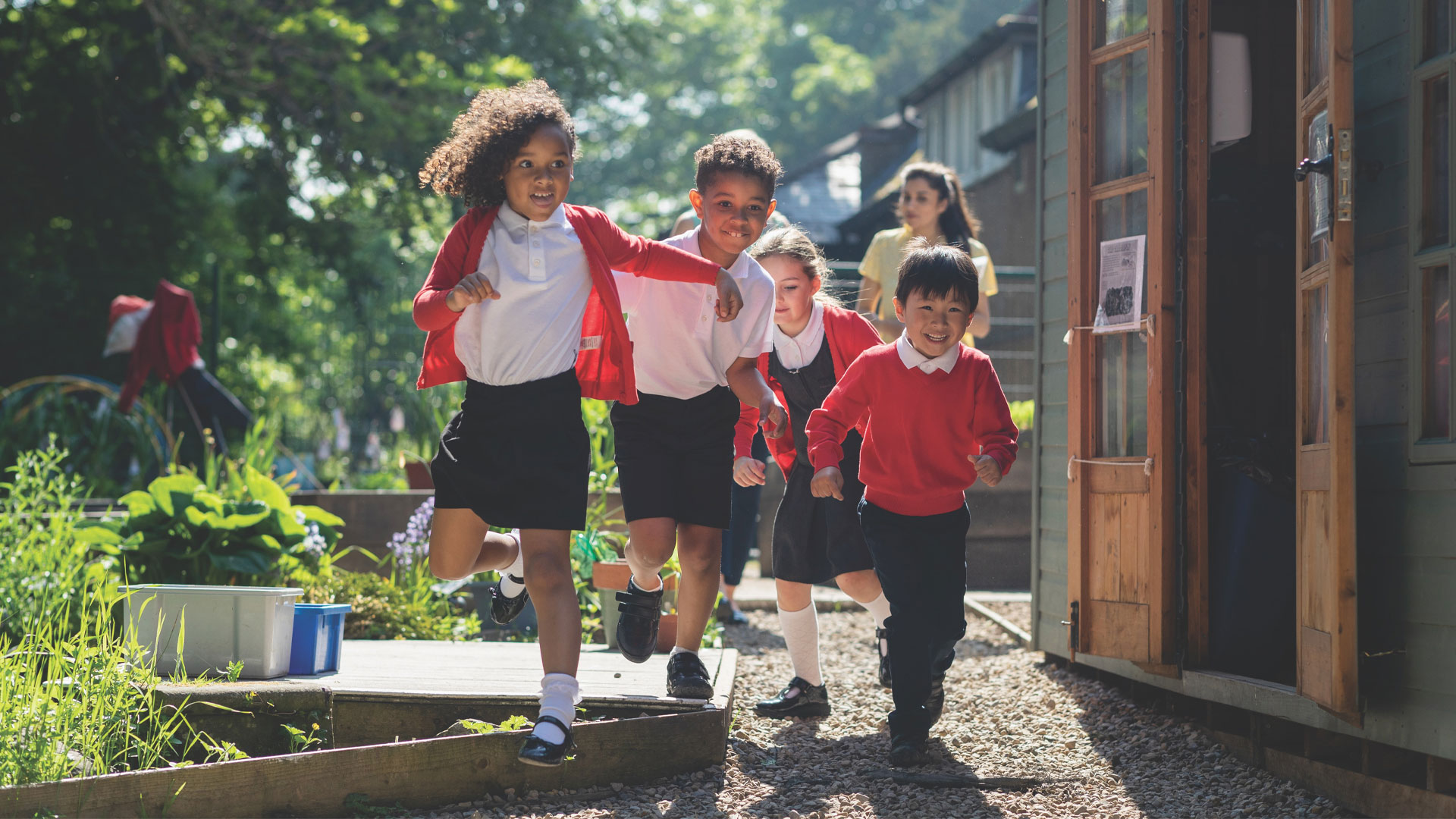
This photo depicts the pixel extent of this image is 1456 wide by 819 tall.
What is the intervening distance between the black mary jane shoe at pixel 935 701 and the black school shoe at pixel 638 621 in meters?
0.85

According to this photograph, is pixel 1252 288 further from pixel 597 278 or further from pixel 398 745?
pixel 398 745

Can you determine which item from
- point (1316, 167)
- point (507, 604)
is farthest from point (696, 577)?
point (1316, 167)

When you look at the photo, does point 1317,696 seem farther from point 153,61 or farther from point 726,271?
point 153,61

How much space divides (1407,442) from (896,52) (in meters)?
42.0

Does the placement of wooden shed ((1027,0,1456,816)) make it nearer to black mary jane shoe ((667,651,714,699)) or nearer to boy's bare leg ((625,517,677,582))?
black mary jane shoe ((667,651,714,699))

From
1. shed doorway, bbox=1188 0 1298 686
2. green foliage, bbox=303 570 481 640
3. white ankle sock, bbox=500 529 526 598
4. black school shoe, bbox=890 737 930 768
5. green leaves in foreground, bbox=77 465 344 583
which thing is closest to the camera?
black school shoe, bbox=890 737 930 768

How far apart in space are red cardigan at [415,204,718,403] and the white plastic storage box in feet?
2.86

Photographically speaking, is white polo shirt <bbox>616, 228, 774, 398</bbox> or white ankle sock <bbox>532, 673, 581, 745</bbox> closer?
white ankle sock <bbox>532, 673, 581, 745</bbox>

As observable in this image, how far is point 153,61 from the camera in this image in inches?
452

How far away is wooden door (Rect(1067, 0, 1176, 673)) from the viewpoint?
13.5ft

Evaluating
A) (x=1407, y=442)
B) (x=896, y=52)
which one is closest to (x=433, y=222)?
(x=1407, y=442)

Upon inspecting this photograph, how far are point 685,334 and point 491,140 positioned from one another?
0.83 meters

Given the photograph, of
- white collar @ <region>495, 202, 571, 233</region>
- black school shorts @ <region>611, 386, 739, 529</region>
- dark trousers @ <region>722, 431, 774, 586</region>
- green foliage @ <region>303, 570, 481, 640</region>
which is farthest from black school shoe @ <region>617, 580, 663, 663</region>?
dark trousers @ <region>722, 431, 774, 586</region>

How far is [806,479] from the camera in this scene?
4.38m
